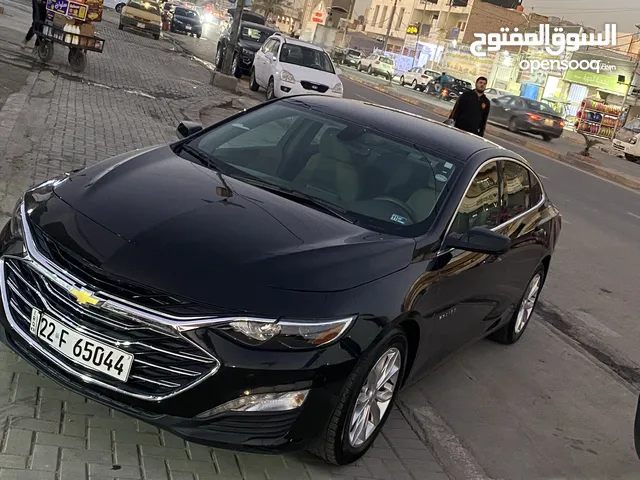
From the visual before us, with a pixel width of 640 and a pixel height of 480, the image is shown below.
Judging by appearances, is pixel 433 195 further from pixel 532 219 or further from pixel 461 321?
pixel 532 219

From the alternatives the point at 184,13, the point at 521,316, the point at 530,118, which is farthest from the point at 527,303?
the point at 184,13

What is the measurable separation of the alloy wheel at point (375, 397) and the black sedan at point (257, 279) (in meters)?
0.01

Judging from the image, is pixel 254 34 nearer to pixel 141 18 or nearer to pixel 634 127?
pixel 141 18

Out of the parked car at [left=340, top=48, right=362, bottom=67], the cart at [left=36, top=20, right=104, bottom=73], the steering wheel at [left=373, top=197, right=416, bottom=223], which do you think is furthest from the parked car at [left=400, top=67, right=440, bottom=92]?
the steering wheel at [left=373, top=197, right=416, bottom=223]

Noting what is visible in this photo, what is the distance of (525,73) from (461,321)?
5443 cm

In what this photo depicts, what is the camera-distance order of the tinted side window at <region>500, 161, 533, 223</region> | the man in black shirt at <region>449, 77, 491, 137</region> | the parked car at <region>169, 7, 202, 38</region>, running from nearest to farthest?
1. the tinted side window at <region>500, 161, 533, 223</region>
2. the man in black shirt at <region>449, 77, 491, 137</region>
3. the parked car at <region>169, 7, 202, 38</region>

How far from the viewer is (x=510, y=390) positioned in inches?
201

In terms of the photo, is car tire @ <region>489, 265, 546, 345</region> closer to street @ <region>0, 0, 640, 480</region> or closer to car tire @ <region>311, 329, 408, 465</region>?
street @ <region>0, 0, 640, 480</region>

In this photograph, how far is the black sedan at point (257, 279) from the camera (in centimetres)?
296

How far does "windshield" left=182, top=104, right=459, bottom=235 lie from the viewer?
4.07m

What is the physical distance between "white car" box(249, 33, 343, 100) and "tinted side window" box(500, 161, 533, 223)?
1262 centimetres

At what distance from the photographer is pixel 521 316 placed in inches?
234

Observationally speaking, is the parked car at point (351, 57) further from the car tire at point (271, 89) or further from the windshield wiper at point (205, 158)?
the windshield wiper at point (205, 158)

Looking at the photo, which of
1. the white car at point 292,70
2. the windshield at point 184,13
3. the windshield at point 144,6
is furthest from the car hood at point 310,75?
the windshield at point 184,13
